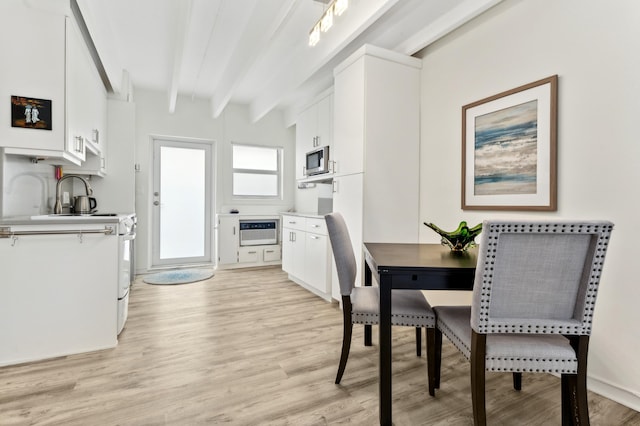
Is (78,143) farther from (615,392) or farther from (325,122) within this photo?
(615,392)

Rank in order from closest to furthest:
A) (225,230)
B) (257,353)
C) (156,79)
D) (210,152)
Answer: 1. (257,353)
2. (156,79)
3. (225,230)
4. (210,152)

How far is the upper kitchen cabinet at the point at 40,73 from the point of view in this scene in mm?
2039

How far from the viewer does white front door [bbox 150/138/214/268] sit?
4832 millimetres

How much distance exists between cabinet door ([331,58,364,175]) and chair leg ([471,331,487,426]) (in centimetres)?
181

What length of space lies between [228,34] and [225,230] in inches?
110

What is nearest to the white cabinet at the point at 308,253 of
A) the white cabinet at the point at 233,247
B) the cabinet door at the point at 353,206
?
the cabinet door at the point at 353,206

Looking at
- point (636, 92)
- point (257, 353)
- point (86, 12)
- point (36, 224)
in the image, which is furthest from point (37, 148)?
point (636, 92)

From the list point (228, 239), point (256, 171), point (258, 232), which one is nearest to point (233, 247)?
point (228, 239)

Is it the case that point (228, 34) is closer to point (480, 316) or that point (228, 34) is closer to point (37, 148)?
point (37, 148)

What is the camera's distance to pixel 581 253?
113cm

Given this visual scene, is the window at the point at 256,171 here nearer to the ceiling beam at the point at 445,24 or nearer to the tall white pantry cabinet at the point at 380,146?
the tall white pantry cabinet at the point at 380,146

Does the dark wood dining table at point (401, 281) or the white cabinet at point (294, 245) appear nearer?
the dark wood dining table at point (401, 281)

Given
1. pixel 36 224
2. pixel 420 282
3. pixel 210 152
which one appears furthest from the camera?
pixel 210 152

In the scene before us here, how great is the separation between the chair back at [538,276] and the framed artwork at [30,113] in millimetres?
2871
